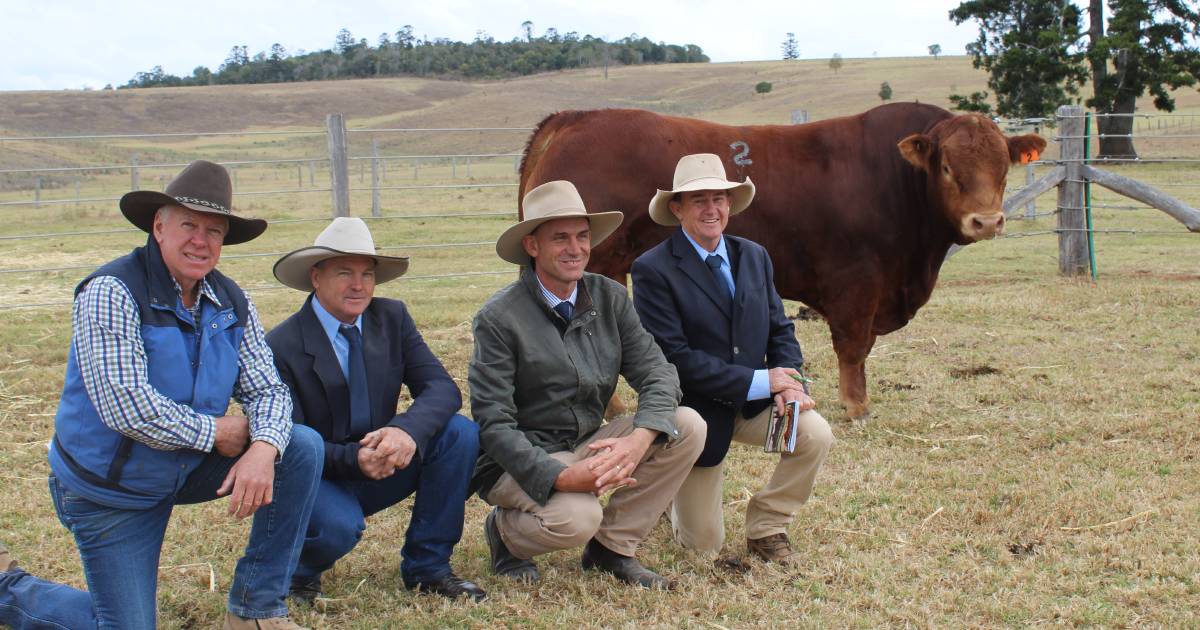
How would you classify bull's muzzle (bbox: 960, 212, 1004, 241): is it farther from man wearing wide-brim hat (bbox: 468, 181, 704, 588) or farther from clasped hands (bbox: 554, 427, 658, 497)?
clasped hands (bbox: 554, 427, 658, 497)

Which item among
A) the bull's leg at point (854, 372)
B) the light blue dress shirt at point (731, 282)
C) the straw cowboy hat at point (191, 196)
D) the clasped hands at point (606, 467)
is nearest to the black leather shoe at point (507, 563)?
the clasped hands at point (606, 467)

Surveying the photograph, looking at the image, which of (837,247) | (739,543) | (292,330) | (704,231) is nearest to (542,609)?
(739,543)

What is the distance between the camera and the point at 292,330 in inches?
147

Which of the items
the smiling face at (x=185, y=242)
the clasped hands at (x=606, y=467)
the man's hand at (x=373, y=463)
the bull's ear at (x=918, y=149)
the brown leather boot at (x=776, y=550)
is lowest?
the brown leather boot at (x=776, y=550)

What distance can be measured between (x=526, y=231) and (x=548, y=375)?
0.55 m

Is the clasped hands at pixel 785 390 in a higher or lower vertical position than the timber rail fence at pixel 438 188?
lower

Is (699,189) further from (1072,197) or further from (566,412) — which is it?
(1072,197)

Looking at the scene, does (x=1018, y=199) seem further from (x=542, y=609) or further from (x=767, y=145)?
(x=542, y=609)

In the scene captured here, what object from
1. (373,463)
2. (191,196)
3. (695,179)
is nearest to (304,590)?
(373,463)

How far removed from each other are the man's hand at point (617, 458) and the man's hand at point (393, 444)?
63 cm

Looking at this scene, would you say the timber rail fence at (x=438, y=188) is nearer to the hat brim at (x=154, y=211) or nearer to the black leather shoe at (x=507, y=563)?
the black leather shoe at (x=507, y=563)

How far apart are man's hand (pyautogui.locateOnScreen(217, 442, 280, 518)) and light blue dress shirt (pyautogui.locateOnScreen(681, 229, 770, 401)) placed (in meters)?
1.87

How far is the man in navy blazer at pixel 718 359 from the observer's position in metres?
4.18

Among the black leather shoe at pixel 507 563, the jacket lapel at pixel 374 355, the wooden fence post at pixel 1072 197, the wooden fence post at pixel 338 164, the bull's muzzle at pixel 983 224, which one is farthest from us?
the wooden fence post at pixel 1072 197
